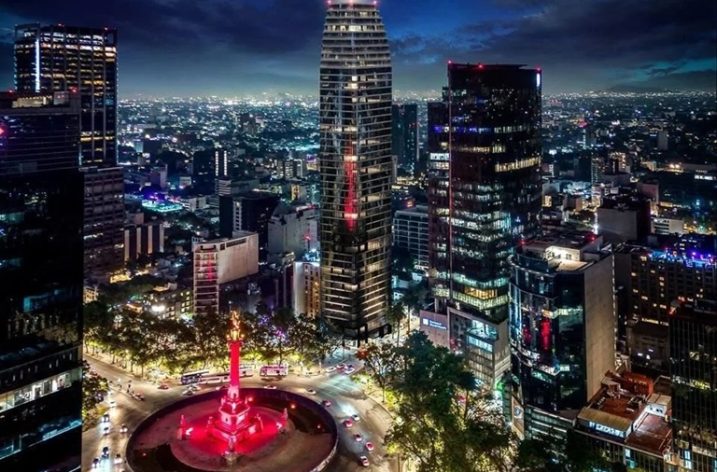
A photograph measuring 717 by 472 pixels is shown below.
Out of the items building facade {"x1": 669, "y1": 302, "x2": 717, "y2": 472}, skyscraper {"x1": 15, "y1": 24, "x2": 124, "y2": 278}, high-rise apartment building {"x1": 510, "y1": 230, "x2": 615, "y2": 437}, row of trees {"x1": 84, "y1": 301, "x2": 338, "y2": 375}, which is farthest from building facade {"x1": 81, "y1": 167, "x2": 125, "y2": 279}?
building facade {"x1": 669, "y1": 302, "x2": 717, "y2": 472}

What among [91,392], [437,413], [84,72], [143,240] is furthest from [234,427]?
[84,72]

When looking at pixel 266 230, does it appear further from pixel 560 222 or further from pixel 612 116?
pixel 612 116

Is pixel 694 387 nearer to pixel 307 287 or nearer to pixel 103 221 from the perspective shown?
pixel 307 287

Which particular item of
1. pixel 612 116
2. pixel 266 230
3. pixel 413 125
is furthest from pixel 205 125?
pixel 612 116

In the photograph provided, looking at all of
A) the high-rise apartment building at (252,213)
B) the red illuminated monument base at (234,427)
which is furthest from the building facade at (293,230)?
the red illuminated monument base at (234,427)

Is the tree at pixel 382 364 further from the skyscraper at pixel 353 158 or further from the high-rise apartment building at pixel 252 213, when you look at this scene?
the high-rise apartment building at pixel 252 213

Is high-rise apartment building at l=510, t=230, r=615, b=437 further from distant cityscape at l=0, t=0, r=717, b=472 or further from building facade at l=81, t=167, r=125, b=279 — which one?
building facade at l=81, t=167, r=125, b=279
